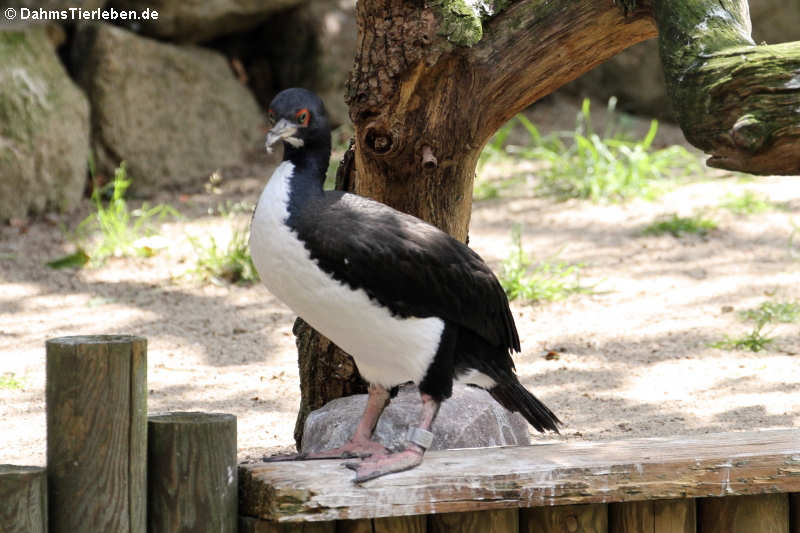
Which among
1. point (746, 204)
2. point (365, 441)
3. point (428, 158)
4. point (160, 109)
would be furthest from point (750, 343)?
point (160, 109)

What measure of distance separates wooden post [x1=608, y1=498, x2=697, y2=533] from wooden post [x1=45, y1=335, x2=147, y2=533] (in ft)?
4.57

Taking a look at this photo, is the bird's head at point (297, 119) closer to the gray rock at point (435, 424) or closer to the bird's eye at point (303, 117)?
the bird's eye at point (303, 117)

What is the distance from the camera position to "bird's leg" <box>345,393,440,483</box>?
2.88m

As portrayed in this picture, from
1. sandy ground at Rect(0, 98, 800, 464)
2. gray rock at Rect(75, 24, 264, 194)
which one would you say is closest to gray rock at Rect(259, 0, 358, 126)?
gray rock at Rect(75, 24, 264, 194)

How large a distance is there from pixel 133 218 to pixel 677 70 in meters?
5.43

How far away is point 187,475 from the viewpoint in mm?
2777

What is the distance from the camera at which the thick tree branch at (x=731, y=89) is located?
258 cm

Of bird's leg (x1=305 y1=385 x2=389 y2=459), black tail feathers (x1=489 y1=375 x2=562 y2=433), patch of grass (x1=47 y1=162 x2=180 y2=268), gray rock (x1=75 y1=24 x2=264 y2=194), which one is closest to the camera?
bird's leg (x1=305 y1=385 x2=389 y2=459)

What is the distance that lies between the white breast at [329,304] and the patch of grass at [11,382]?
2190 millimetres

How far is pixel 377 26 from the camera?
3.49 meters

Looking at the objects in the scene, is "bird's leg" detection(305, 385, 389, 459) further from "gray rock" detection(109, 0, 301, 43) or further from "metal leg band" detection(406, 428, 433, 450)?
"gray rock" detection(109, 0, 301, 43)

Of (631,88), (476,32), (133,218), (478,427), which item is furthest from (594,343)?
(631,88)

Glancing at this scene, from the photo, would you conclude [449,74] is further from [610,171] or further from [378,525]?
[610,171]

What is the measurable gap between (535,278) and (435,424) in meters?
2.81
